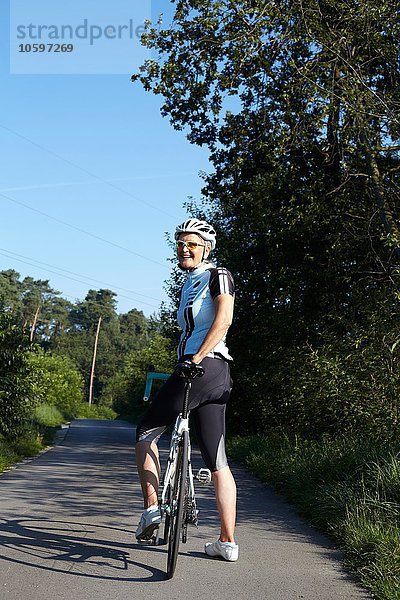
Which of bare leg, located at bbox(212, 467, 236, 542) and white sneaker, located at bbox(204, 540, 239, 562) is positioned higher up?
bare leg, located at bbox(212, 467, 236, 542)

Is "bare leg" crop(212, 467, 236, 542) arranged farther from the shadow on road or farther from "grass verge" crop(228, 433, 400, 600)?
"grass verge" crop(228, 433, 400, 600)

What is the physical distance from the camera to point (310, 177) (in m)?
16.3

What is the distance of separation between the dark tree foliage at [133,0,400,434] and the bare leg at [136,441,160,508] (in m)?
7.13

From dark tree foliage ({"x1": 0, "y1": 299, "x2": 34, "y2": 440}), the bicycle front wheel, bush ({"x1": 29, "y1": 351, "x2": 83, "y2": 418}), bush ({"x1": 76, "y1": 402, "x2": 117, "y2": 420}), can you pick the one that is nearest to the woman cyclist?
the bicycle front wheel

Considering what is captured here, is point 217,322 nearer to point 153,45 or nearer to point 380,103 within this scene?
point 380,103

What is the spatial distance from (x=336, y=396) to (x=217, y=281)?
7.92 metres

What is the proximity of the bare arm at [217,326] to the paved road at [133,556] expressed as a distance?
1.35 metres

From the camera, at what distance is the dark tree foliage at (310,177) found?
1288 centimetres

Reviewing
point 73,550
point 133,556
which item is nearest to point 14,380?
point 73,550

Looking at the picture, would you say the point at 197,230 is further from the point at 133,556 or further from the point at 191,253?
the point at 133,556

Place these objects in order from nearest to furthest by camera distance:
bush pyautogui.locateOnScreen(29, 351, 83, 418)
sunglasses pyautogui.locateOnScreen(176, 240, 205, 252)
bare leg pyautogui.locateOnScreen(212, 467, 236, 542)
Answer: bare leg pyautogui.locateOnScreen(212, 467, 236, 542) < sunglasses pyautogui.locateOnScreen(176, 240, 205, 252) < bush pyautogui.locateOnScreen(29, 351, 83, 418)

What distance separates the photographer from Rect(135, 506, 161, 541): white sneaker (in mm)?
5332

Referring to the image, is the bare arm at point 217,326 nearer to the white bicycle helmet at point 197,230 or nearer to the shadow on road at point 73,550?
the white bicycle helmet at point 197,230

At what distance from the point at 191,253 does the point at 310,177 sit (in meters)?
11.0
